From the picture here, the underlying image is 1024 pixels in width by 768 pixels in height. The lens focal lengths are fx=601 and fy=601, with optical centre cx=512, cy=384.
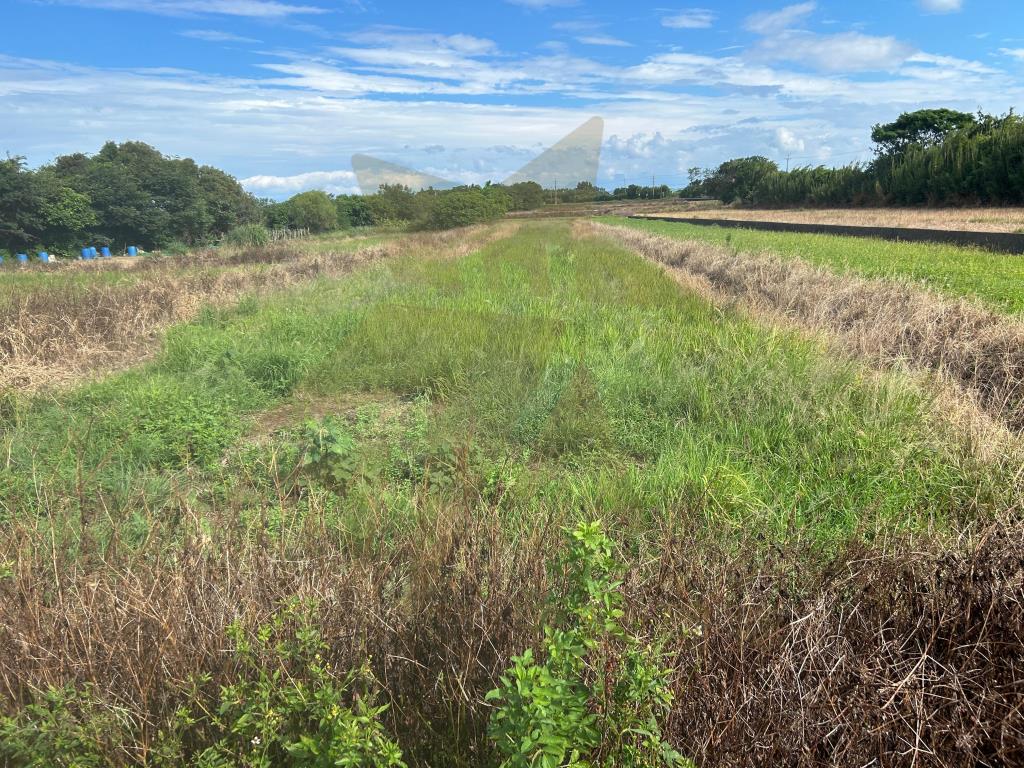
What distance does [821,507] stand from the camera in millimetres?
3518

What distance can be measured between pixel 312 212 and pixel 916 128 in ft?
239

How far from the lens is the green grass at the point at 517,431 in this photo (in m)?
3.42

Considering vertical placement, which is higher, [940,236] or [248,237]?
[248,237]

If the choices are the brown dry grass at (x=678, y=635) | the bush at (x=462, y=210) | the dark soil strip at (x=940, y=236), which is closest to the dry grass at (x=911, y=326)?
the brown dry grass at (x=678, y=635)

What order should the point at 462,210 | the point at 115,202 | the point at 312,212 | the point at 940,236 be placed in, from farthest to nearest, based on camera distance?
the point at 312,212 < the point at 462,210 < the point at 115,202 < the point at 940,236

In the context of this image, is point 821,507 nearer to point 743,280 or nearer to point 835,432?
point 835,432

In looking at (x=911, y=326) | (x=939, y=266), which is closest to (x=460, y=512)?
(x=911, y=326)

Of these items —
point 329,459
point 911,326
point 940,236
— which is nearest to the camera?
point 329,459

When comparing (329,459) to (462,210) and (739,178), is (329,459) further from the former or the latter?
(739,178)

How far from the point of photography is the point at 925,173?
4353 centimetres

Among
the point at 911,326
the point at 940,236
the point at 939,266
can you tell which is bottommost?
the point at 911,326

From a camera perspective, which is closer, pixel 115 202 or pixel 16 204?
pixel 16 204

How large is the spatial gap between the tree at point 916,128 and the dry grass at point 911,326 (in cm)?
6212

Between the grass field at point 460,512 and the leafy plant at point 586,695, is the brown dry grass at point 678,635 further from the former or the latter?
the leafy plant at point 586,695
